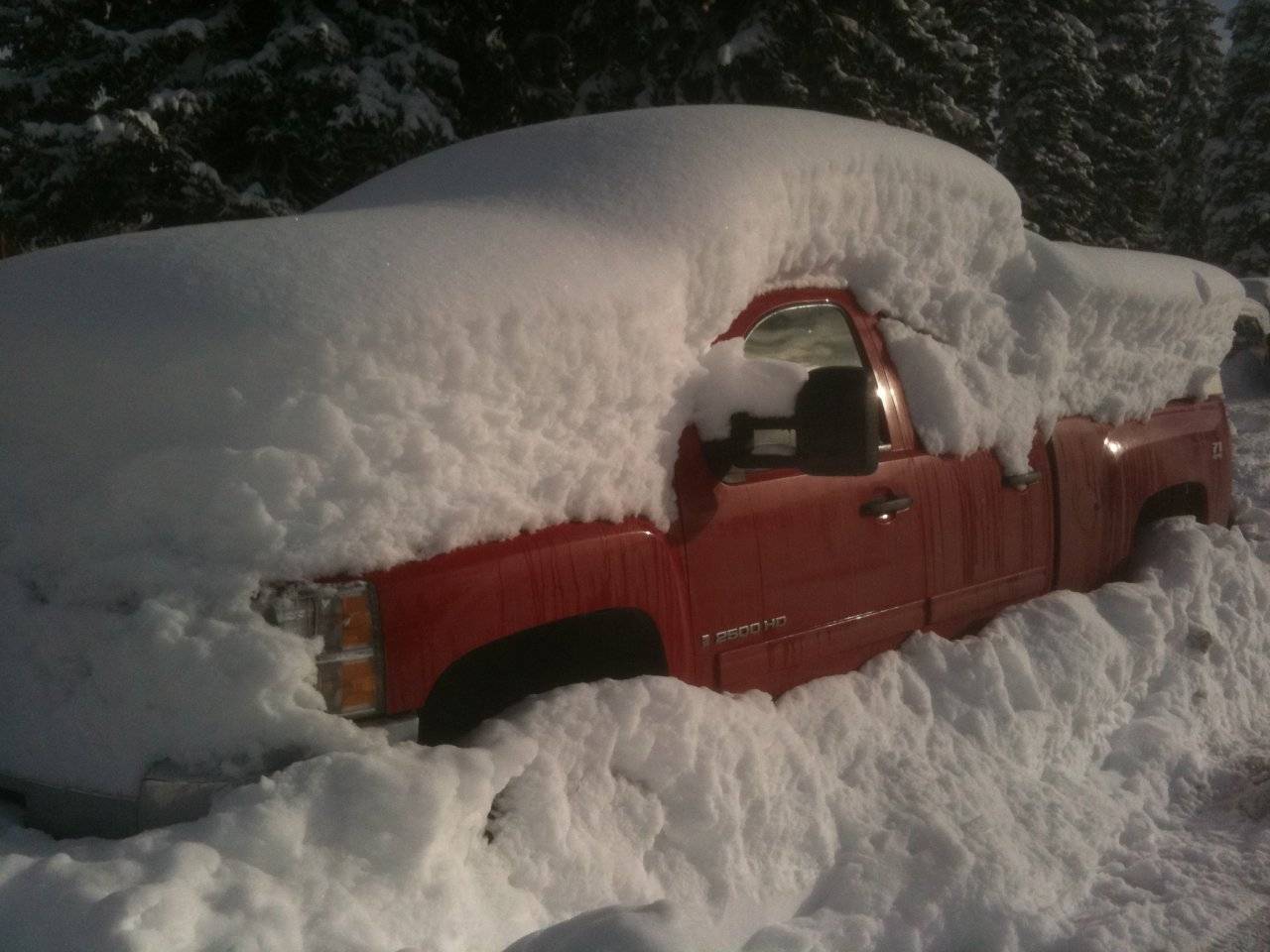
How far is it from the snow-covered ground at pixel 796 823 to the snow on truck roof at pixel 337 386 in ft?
0.85

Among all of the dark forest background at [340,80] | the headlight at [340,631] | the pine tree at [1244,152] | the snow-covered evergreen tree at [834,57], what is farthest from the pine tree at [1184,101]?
the headlight at [340,631]

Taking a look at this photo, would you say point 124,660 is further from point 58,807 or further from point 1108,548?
point 1108,548

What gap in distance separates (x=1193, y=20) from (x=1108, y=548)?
45.3 m

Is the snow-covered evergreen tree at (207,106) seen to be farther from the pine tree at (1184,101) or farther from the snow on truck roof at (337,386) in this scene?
the pine tree at (1184,101)

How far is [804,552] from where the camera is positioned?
3.37 m

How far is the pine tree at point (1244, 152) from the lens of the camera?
33.8 m

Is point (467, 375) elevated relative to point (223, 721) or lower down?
elevated

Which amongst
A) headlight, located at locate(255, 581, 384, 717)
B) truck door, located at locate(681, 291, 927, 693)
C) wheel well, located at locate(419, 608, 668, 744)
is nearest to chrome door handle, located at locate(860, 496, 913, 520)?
truck door, located at locate(681, 291, 927, 693)

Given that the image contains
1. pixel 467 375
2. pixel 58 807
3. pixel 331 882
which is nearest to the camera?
pixel 331 882

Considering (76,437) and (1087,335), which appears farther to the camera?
(1087,335)

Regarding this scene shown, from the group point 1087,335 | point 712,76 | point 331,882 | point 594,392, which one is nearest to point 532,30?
point 712,76

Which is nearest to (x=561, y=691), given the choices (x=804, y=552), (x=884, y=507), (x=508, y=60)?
(x=804, y=552)

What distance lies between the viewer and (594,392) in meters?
2.87

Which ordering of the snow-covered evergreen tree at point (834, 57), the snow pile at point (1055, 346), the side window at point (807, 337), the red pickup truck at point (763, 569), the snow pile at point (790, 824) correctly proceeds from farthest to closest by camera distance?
1. the snow-covered evergreen tree at point (834, 57)
2. the snow pile at point (1055, 346)
3. the side window at point (807, 337)
4. the red pickup truck at point (763, 569)
5. the snow pile at point (790, 824)
